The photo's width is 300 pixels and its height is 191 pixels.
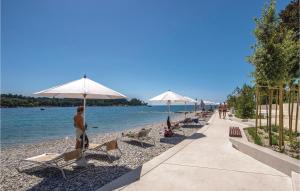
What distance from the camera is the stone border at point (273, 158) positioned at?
565 centimetres

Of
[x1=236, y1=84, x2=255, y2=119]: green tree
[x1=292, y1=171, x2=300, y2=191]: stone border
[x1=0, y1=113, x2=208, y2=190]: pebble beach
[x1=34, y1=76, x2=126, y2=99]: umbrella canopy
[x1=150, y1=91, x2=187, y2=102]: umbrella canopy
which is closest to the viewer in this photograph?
[x1=292, y1=171, x2=300, y2=191]: stone border

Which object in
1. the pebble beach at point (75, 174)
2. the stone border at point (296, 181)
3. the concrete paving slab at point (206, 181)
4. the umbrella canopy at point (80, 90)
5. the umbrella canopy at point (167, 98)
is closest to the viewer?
the stone border at point (296, 181)

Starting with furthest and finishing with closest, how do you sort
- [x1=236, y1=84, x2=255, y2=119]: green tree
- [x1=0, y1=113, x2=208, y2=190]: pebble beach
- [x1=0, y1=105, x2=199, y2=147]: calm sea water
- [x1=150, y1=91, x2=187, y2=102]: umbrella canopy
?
[x1=236, y1=84, x2=255, y2=119]: green tree < [x1=0, y1=105, x2=199, y2=147]: calm sea water < [x1=150, y1=91, x2=187, y2=102]: umbrella canopy < [x1=0, y1=113, x2=208, y2=190]: pebble beach

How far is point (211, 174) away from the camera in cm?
578

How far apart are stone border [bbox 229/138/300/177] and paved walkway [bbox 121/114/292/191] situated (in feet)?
0.42

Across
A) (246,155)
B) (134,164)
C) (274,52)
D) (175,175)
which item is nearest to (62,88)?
(134,164)

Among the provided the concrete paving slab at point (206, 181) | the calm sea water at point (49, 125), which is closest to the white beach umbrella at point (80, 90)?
the concrete paving slab at point (206, 181)

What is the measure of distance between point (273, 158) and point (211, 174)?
1.89 metres

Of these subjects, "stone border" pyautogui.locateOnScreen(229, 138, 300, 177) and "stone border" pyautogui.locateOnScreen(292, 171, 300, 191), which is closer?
"stone border" pyautogui.locateOnScreen(292, 171, 300, 191)

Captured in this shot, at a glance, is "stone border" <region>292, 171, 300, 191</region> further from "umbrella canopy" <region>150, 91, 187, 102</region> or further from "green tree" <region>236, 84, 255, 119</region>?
"green tree" <region>236, 84, 255, 119</region>

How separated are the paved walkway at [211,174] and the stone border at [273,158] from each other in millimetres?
128

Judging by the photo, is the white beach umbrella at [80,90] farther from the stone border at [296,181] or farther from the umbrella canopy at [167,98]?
the umbrella canopy at [167,98]

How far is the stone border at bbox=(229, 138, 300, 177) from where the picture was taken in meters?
5.65

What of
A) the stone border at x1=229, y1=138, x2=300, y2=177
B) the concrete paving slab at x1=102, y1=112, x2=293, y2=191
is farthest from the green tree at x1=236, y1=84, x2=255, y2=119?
the concrete paving slab at x1=102, y1=112, x2=293, y2=191
